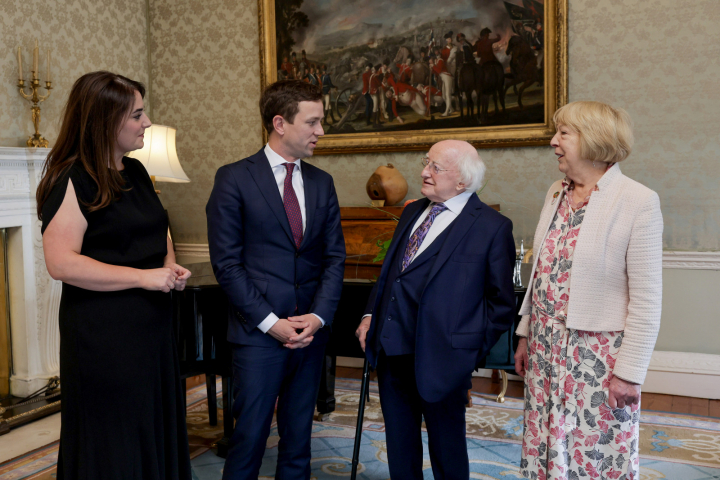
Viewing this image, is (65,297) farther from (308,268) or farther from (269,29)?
(269,29)

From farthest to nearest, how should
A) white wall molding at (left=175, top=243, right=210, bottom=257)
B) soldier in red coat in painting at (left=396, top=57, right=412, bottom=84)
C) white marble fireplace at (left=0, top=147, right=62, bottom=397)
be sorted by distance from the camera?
1. white wall molding at (left=175, top=243, right=210, bottom=257)
2. soldier in red coat in painting at (left=396, top=57, right=412, bottom=84)
3. white marble fireplace at (left=0, top=147, right=62, bottom=397)

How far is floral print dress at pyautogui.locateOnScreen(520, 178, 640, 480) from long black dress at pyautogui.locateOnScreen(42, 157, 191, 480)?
125 cm

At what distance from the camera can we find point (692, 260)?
4.05m

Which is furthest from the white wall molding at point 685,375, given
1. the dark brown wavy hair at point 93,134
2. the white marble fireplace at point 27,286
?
the white marble fireplace at point 27,286

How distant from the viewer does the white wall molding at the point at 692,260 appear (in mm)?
3996

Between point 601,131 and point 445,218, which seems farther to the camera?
point 445,218

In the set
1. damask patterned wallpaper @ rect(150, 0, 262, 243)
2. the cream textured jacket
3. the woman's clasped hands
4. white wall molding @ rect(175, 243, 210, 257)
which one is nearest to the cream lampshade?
damask patterned wallpaper @ rect(150, 0, 262, 243)

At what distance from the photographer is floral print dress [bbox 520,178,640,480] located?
6.02 feet

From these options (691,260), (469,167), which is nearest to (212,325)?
(469,167)

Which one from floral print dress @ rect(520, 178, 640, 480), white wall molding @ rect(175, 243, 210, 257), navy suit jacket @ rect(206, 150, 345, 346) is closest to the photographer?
floral print dress @ rect(520, 178, 640, 480)

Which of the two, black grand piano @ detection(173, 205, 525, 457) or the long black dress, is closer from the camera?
the long black dress

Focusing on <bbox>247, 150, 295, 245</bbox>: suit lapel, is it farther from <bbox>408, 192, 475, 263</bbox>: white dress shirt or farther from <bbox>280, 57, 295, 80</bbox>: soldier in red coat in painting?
<bbox>280, 57, 295, 80</bbox>: soldier in red coat in painting

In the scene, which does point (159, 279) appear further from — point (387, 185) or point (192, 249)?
point (192, 249)

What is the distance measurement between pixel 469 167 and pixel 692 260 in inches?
108
